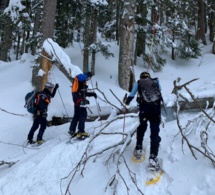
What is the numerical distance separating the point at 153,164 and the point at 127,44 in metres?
7.13

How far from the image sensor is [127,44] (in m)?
11.3

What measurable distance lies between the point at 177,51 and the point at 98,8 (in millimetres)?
6129

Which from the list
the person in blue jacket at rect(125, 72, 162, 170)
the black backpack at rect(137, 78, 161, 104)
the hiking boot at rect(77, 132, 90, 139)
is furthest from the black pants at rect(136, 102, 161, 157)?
the hiking boot at rect(77, 132, 90, 139)

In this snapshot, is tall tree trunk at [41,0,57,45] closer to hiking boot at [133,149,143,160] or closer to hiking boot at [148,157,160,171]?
hiking boot at [133,149,143,160]

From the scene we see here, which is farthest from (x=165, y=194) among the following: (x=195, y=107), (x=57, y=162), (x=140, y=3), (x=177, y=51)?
(x=177, y=51)

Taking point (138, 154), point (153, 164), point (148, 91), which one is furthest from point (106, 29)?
point (153, 164)

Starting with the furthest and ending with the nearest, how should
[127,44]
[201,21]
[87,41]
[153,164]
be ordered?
[201,21]
[87,41]
[127,44]
[153,164]

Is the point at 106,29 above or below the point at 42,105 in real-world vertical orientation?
above

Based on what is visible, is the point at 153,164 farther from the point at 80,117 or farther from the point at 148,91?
the point at 80,117

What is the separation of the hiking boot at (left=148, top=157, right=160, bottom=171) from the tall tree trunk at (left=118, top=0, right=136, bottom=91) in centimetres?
686

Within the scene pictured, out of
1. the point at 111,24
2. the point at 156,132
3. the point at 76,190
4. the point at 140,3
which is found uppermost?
the point at 140,3

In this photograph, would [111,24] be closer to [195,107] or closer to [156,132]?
[195,107]

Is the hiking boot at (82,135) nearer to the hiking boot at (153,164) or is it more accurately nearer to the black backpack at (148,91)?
the black backpack at (148,91)

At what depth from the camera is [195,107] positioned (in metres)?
7.00
